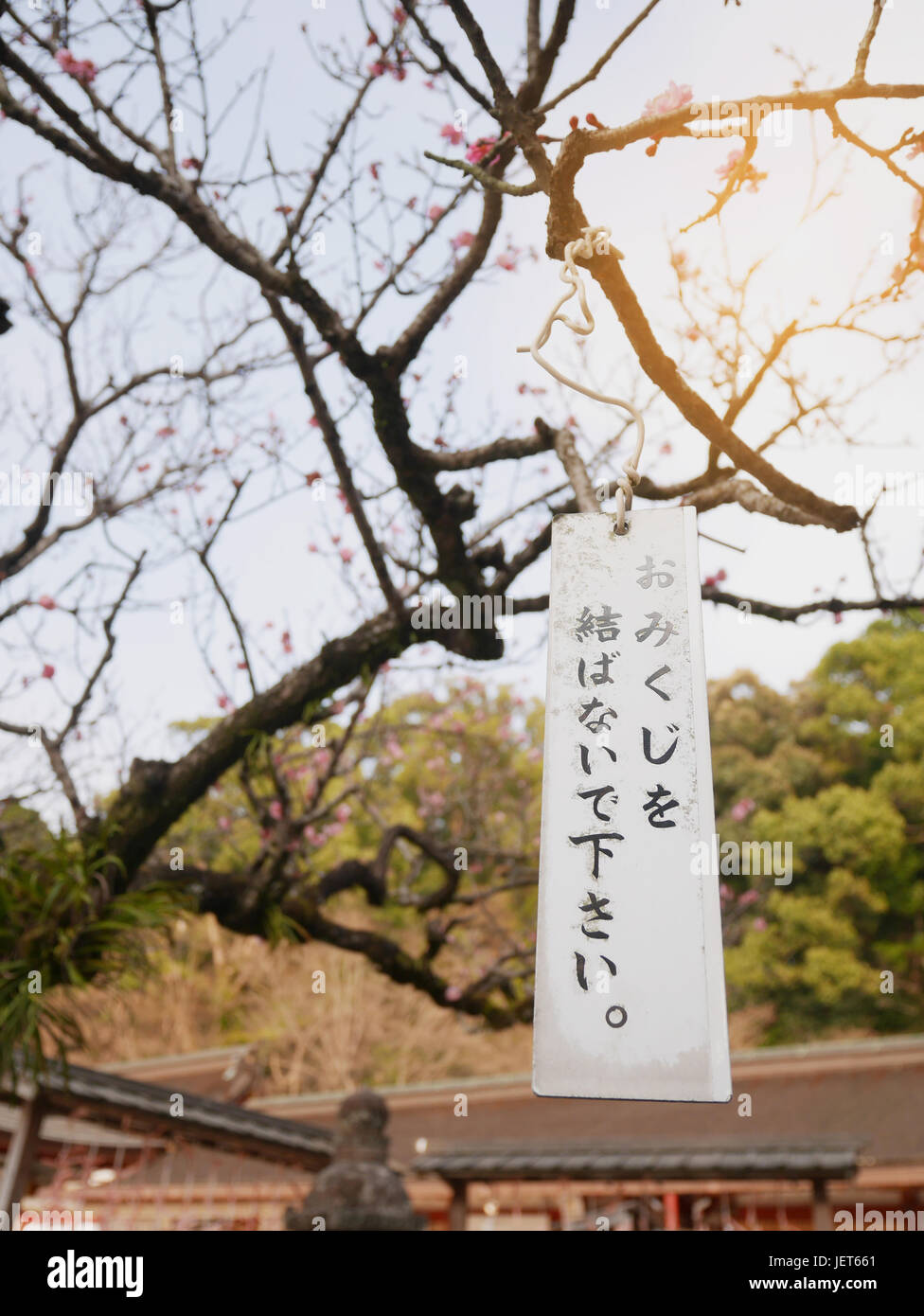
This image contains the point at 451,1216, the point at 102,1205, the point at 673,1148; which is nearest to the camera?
the point at 673,1148

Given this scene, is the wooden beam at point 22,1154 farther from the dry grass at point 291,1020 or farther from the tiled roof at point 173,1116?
the dry grass at point 291,1020

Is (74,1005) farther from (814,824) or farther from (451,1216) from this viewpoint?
(814,824)

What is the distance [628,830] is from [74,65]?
4.57m

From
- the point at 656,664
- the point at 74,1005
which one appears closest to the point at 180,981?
the point at 74,1005

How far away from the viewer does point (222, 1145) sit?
7785 mm

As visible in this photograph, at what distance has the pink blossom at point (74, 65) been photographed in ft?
14.4

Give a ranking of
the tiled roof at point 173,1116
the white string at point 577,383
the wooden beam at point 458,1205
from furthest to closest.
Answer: the wooden beam at point 458,1205, the tiled roof at point 173,1116, the white string at point 577,383

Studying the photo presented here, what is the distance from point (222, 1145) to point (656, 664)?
7.43 meters

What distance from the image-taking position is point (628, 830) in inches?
71.7

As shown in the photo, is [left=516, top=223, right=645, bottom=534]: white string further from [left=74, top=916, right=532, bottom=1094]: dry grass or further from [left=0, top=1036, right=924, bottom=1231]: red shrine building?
[left=74, top=916, right=532, bottom=1094]: dry grass

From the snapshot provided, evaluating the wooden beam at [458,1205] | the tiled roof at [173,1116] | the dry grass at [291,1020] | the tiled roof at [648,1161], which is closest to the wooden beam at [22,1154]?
the tiled roof at [173,1116]

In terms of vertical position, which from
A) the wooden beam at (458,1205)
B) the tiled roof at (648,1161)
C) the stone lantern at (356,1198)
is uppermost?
the stone lantern at (356,1198)

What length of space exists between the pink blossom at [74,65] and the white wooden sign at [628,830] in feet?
12.6
